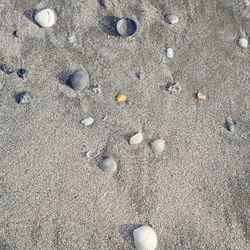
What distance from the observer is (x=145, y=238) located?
341cm

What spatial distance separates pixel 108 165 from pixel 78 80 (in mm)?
739

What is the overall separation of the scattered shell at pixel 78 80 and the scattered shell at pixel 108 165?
635 millimetres

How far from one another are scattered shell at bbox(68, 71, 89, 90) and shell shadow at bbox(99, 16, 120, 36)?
480 millimetres

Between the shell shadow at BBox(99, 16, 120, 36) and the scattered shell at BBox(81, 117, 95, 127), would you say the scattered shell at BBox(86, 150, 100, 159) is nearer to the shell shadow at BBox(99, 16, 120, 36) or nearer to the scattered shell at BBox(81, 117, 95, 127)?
the scattered shell at BBox(81, 117, 95, 127)

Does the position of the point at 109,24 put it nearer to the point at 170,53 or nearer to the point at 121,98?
the point at 170,53

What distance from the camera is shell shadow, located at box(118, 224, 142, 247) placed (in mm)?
3479

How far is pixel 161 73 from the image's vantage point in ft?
13.0

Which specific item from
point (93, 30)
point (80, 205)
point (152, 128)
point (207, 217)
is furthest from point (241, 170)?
point (93, 30)

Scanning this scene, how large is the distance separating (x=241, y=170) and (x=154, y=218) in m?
0.81

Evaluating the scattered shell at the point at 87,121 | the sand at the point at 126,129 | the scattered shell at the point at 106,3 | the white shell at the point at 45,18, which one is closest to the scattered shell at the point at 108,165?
the sand at the point at 126,129

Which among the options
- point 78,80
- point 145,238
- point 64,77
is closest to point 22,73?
point 64,77

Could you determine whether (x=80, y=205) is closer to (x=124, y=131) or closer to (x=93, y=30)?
(x=124, y=131)

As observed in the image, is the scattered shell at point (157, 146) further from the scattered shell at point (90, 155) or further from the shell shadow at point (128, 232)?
the shell shadow at point (128, 232)

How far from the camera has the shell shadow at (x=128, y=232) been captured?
3.48m
